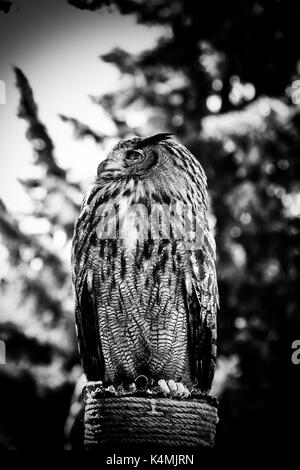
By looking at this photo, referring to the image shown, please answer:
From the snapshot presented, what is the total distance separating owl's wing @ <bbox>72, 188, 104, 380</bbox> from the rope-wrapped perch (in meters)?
0.38

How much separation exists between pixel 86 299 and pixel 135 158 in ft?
1.68

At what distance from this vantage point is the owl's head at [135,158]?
59.5 inches

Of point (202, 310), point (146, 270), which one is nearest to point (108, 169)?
point (146, 270)

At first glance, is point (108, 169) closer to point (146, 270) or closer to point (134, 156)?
point (134, 156)

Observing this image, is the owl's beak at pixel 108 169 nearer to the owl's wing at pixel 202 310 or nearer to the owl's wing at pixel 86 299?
the owl's wing at pixel 86 299

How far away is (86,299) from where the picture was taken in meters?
1.49

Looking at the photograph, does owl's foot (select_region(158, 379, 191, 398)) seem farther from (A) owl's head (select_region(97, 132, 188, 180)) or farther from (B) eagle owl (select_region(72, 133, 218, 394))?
(A) owl's head (select_region(97, 132, 188, 180))

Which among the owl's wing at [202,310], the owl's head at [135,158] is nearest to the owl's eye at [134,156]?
the owl's head at [135,158]

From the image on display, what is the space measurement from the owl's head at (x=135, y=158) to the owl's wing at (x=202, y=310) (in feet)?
0.98

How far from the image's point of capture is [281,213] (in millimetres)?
3762

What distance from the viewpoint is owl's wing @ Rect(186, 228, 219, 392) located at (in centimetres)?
145

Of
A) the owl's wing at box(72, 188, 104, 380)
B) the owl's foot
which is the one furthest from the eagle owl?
the owl's foot
